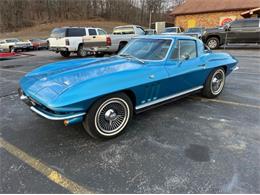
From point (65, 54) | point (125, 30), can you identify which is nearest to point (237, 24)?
point (125, 30)

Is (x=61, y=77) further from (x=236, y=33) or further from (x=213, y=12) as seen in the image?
(x=213, y=12)

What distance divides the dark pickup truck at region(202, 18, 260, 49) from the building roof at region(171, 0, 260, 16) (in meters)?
11.5

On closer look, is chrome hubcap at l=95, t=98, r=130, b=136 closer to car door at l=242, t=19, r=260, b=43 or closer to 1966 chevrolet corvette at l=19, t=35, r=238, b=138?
1966 chevrolet corvette at l=19, t=35, r=238, b=138

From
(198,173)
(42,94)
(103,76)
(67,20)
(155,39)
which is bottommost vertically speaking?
(198,173)

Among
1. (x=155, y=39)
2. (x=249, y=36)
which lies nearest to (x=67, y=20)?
(x=249, y=36)

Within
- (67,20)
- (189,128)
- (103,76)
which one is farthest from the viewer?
(67,20)

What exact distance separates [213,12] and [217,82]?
23643 millimetres

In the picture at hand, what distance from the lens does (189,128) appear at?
3.42 metres

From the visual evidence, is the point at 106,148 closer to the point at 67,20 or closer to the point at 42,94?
the point at 42,94

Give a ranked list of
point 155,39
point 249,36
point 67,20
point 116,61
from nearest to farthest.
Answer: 1. point 116,61
2. point 155,39
3. point 249,36
4. point 67,20

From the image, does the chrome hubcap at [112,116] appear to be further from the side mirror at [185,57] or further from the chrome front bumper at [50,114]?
the side mirror at [185,57]

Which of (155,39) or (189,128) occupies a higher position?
(155,39)

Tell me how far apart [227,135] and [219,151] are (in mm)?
518

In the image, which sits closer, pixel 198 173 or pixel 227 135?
pixel 198 173
